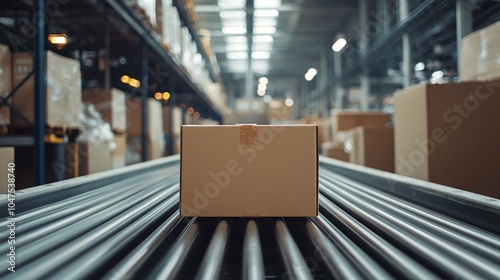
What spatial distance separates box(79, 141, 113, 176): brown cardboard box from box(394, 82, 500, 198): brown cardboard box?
2769 mm

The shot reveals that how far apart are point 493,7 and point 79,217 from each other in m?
5.90

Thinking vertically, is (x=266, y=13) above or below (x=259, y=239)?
above

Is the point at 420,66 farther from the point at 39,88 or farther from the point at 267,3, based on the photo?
the point at 39,88

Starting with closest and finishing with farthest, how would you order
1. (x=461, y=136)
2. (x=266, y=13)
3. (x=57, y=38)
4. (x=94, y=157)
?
(x=461, y=136)
(x=94, y=157)
(x=57, y=38)
(x=266, y=13)

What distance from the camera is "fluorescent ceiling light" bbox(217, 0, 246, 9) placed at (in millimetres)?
7184

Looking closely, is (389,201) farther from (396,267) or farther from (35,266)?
(35,266)

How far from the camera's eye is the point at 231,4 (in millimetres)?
7305

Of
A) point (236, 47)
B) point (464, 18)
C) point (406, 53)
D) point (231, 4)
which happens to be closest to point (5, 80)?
point (464, 18)

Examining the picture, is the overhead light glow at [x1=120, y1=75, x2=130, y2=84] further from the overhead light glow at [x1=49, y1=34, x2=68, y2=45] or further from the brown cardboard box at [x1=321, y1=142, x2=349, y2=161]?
the brown cardboard box at [x1=321, y1=142, x2=349, y2=161]

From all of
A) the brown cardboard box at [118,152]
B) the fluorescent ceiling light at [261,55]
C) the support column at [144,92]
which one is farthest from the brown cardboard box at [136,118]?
the fluorescent ceiling light at [261,55]

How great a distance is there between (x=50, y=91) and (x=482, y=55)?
3.30 meters

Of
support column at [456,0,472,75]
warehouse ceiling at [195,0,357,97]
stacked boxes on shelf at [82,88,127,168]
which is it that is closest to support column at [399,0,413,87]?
support column at [456,0,472,75]

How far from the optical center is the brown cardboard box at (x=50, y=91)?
7.99ft

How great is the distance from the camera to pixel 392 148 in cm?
328
